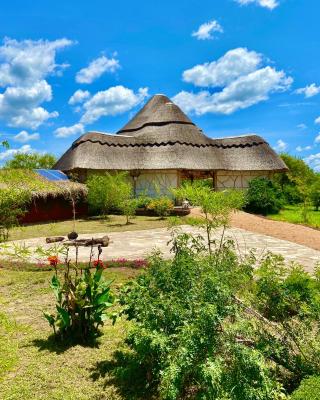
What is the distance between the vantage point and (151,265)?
450cm

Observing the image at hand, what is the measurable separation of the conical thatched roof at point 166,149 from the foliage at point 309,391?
2219 centimetres

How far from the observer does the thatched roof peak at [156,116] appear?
30.0 metres

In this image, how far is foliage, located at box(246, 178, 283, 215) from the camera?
22922mm

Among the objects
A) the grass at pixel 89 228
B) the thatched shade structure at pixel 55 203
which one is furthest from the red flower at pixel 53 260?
the thatched shade structure at pixel 55 203

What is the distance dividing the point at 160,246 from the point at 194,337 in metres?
8.68

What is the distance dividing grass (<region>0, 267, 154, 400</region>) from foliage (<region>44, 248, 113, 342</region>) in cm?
19

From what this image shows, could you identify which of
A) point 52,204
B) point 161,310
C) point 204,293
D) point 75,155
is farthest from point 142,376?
point 75,155

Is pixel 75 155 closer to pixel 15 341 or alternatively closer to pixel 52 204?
pixel 52 204

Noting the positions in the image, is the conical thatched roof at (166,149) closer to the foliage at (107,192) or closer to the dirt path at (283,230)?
the foliage at (107,192)

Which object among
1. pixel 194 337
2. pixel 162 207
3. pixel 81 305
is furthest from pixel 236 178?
pixel 194 337

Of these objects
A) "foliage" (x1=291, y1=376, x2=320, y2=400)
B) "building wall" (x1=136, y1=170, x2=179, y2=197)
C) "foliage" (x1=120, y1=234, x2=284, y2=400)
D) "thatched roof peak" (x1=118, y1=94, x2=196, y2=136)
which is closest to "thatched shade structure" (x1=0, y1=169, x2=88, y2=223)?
"building wall" (x1=136, y1=170, x2=179, y2=197)

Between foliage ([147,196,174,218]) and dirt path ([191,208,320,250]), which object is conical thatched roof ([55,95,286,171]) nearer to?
foliage ([147,196,174,218])

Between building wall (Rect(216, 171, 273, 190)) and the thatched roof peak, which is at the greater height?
the thatched roof peak

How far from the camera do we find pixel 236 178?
2945 centimetres
